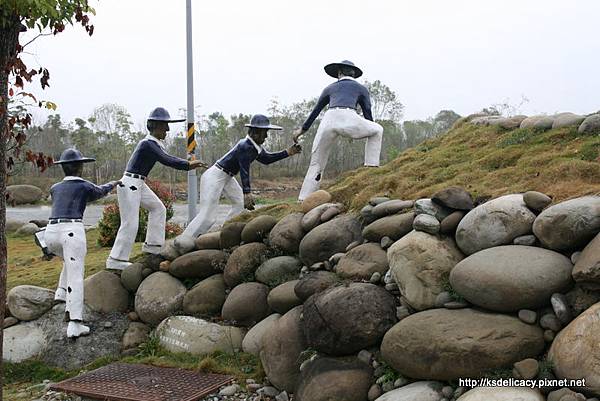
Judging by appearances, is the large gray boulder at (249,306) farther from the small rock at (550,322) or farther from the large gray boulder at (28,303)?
the small rock at (550,322)

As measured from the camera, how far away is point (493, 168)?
257 inches

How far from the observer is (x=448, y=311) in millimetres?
4352

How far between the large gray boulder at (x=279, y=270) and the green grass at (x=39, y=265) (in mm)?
3457

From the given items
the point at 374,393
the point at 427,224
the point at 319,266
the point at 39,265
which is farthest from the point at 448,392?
the point at 39,265

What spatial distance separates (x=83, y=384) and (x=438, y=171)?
4490mm

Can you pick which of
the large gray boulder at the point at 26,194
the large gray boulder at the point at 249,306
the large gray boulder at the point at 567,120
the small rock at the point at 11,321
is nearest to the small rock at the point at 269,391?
the large gray boulder at the point at 249,306

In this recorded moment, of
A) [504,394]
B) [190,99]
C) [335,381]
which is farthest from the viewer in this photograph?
[190,99]

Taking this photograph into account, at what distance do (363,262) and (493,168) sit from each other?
7.16ft

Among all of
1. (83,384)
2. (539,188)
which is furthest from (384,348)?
(83,384)

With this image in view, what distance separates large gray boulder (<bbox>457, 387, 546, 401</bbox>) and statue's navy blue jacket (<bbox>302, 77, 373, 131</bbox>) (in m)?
4.67

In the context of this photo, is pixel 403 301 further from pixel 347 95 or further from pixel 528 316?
pixel 347 95

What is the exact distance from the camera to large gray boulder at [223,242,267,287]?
646 cm

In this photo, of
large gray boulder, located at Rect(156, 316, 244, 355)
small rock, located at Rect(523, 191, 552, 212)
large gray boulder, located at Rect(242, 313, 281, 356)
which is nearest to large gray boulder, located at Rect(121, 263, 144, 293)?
large gray boulder, located at Rect(156, 316, 244, 355)

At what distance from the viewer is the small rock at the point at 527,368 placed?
3.80 metres
